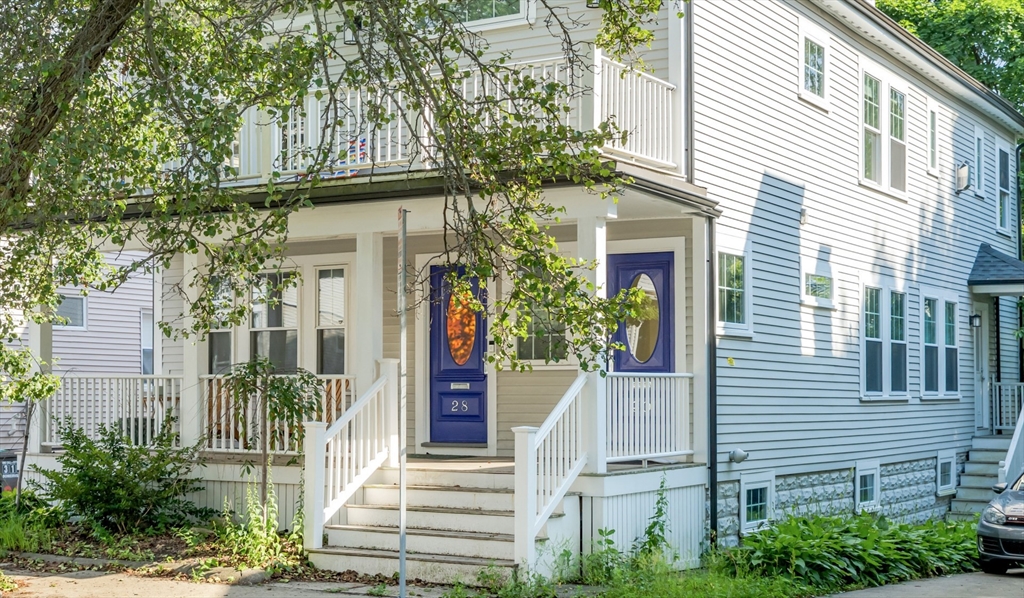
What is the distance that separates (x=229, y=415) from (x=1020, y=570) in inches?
359

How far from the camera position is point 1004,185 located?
2461 centimetres

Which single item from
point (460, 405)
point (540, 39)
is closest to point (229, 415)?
point (460, 405)

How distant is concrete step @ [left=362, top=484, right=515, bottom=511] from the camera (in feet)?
39.0

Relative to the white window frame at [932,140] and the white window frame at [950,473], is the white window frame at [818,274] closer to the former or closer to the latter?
the white window frame at [932,140]

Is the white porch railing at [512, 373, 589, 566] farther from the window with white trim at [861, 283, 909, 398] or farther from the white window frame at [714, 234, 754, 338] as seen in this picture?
the window with white trim at [861, 283, 909, 398]

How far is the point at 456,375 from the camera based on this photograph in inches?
582

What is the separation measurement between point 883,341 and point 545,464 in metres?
9.01

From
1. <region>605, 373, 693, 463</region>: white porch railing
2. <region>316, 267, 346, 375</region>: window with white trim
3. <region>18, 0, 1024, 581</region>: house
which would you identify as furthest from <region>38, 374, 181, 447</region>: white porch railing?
<region>605, 373, 693, 463</region>: white porch railing

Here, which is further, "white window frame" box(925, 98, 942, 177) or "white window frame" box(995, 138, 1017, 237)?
"white window frame" box(995, 138, 1017, 237)

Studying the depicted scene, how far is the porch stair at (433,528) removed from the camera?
438 inches

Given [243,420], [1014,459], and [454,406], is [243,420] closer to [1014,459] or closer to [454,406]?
[454,406]

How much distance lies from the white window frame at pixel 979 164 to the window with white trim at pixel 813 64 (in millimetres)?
6757

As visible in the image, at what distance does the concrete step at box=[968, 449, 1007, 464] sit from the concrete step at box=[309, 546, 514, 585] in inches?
517

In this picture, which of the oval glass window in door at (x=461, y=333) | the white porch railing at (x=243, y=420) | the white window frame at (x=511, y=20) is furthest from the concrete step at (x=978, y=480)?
the white porch railing at (x=243, y=420)
